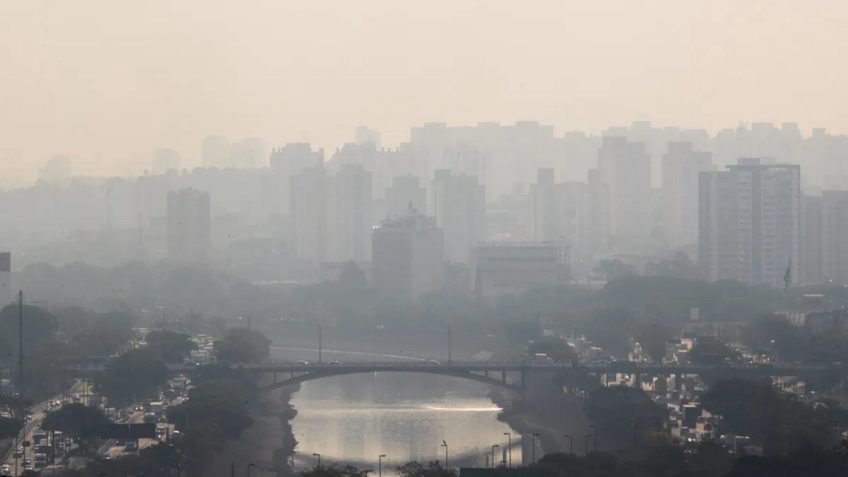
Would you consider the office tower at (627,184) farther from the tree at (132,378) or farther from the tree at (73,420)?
the tree at (73,420)

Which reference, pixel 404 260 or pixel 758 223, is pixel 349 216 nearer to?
pixel 404 260

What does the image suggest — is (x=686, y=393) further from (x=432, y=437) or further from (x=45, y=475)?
(x=45, y=475)

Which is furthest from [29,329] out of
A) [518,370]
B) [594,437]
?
[594,437]

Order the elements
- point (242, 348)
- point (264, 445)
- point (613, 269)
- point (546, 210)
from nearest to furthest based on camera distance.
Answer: point (264, 445)
point (242, 348)
point (613, 269)
point (546, 210)

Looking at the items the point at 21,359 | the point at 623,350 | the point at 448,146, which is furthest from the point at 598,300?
the point at 448,146

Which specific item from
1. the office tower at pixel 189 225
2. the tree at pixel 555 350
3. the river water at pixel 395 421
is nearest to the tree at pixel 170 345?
the river water at pixel 395 421

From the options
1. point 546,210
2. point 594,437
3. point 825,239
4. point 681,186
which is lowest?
point 594,437

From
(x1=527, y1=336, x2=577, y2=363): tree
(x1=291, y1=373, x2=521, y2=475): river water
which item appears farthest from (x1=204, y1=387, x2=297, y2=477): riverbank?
(x1=527, y1=336, x2=577, y2=363): tree

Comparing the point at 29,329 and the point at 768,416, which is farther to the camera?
the point at 29,329
